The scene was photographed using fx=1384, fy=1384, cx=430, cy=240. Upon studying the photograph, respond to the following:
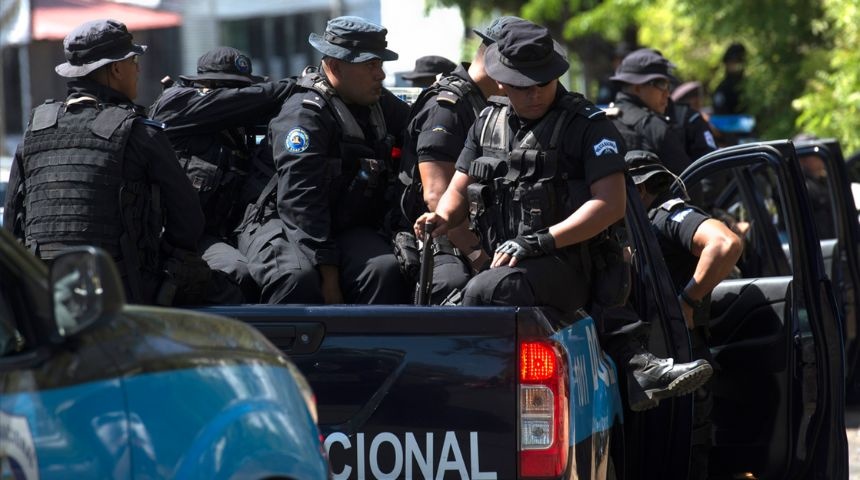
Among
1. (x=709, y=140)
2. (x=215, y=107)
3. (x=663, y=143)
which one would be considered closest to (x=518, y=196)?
(x=215, y=107)

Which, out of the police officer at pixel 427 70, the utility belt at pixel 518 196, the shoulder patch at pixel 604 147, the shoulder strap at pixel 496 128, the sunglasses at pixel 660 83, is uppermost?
the police officer at pixel 427 70

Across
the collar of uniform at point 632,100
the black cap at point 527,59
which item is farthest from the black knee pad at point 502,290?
the collar of uniform at point 632,100

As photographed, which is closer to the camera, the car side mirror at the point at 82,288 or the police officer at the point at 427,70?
the car side mirror at the point at 82,288

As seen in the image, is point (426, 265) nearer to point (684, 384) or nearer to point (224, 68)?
point (684, 384)

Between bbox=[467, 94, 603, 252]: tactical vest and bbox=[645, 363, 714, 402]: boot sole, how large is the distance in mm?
651

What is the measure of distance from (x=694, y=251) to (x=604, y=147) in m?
1.15

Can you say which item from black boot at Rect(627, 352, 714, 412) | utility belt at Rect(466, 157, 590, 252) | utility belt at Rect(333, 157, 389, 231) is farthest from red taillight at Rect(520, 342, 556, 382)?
utility belt at Rect(333, 157, 389, 231)

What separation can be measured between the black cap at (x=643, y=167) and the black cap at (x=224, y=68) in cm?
164

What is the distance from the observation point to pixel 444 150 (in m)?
5.24

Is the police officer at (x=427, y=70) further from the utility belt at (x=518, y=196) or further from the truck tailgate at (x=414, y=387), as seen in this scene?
the truck tailgate at (x=414, y=387)

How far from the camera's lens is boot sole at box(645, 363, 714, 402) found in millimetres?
4332

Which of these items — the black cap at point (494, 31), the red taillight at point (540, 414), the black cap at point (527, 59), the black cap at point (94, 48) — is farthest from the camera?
the black cap at point (494, 31)

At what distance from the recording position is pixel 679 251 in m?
5.66

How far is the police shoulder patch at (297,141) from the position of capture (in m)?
5.16
